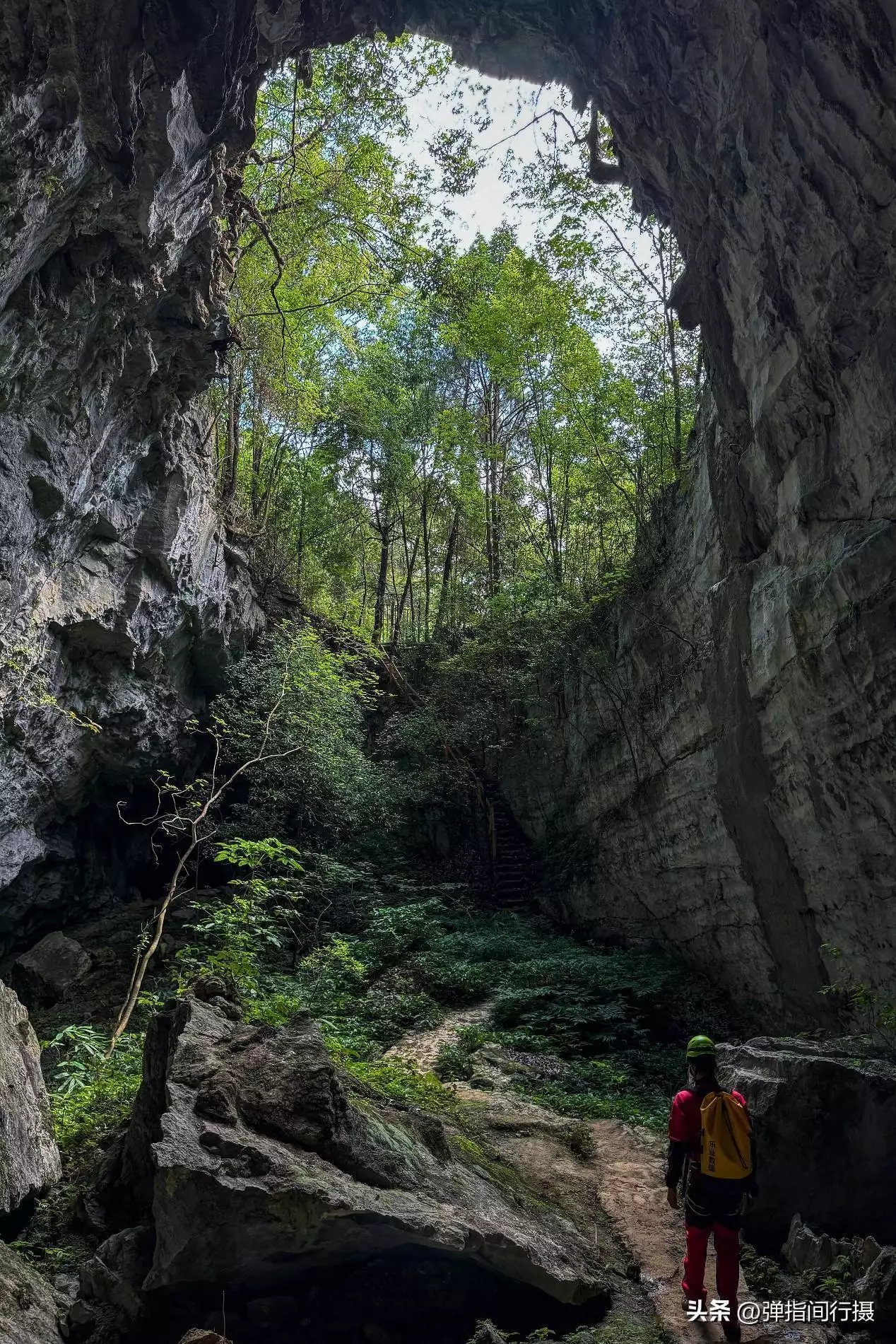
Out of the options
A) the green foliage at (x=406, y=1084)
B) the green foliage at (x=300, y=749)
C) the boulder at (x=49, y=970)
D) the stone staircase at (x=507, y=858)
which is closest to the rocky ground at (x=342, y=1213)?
the green foliage at (x=406, y=1084)

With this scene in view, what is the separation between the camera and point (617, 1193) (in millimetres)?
5176

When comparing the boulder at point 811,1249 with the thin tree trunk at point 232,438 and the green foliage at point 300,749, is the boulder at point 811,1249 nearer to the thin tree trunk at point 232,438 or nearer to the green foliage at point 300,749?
the green foliage at point 300,749

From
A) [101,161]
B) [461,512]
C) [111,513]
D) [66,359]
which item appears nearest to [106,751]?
[111,513]

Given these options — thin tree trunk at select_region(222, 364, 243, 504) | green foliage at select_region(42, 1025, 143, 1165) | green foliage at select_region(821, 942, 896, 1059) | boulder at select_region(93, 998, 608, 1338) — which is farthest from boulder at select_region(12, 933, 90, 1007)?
green foliage at select_region(821, 942, 896, 1059)

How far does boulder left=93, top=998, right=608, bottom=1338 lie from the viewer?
3178 mm

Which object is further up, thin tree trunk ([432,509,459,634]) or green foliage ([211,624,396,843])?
thin tree trunk ([432,509,459,634])

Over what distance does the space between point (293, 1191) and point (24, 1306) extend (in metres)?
1.03

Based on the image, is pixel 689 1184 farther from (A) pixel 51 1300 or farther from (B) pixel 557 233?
(B) pixel 557 233

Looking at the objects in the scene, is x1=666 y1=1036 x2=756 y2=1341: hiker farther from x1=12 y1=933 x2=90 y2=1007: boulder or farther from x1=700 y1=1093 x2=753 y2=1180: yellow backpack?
x1=12 y1=933 x2=90 y2=1007: boulder

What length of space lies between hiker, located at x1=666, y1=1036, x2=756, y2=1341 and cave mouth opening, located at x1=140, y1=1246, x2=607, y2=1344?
1.83 feet

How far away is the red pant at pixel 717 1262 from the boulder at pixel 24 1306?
2828 millimetres

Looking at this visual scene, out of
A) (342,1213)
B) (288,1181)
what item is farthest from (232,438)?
(342,1213)

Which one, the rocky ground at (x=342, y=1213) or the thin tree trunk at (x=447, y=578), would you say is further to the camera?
the thin tree trunk at (x=447, y=578)

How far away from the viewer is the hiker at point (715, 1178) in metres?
3.66
